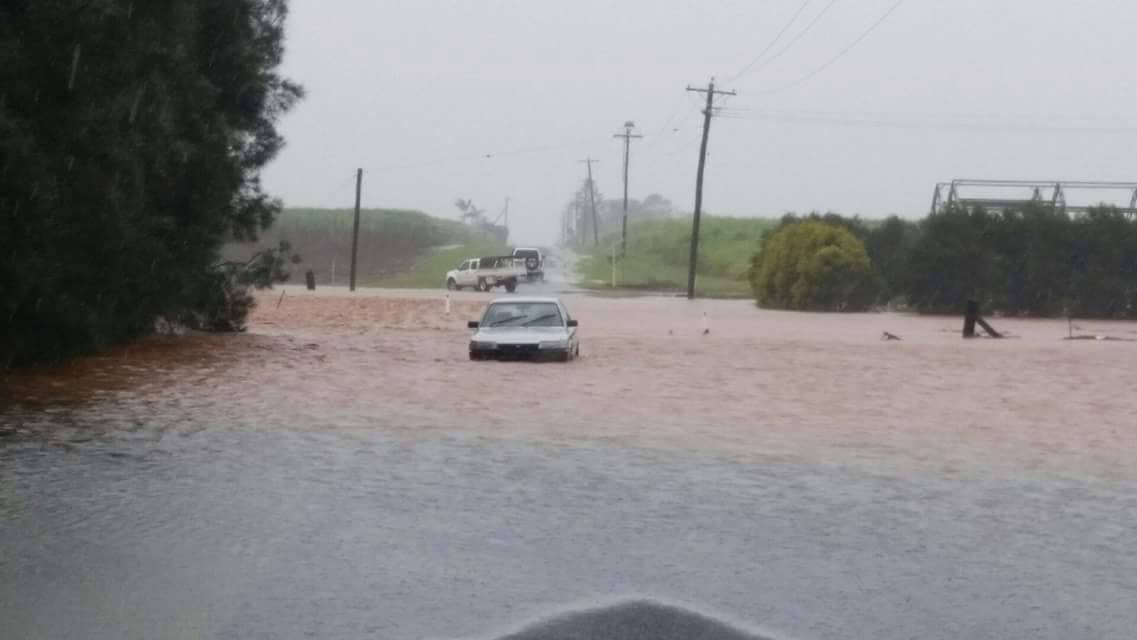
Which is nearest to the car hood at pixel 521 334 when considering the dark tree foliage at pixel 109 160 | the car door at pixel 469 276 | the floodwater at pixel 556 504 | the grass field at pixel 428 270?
the floodwater at pixel 556 504

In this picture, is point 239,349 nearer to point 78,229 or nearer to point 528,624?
point 78,229

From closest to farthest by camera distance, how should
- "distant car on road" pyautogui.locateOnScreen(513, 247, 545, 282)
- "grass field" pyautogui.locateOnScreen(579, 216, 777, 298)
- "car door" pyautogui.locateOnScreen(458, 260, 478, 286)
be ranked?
1. "car door" pyautogui.locateOnScreen(458, 260, 478, 286)
2. "distant car on road" pyautogui.locateOnScreen(513, 247, 545, 282)
3. "grass field" pyautogui.locateOnScreen(579, 216, 777, 298)

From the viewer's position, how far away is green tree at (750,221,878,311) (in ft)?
195

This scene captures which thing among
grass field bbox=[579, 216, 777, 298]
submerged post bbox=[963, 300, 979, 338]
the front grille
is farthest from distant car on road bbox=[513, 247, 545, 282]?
the front grille

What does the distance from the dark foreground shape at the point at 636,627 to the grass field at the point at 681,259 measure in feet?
220

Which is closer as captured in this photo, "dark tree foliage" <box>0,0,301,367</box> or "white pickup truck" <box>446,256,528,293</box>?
"dark tree foliage" <box>0,0,301,367</box>

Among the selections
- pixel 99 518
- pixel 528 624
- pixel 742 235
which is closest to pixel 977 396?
pixel 99 518

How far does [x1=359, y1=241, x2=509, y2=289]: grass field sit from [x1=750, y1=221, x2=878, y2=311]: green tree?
2503 centimetres

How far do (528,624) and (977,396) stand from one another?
18.0 m

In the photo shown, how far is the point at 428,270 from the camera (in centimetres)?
9988

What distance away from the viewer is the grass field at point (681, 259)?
282ft

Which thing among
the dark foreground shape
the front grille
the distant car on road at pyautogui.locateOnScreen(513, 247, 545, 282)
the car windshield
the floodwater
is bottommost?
the floodwater

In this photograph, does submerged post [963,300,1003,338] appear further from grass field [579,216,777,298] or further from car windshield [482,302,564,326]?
grass field [579,216,777,298]

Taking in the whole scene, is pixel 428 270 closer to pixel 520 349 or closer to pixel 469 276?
pixel 469 276
